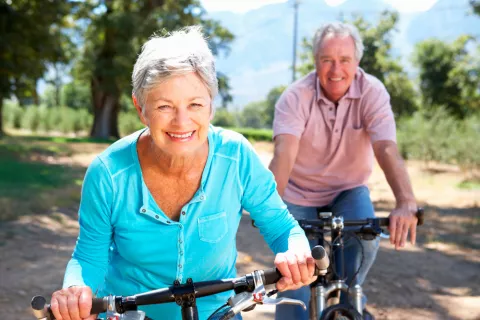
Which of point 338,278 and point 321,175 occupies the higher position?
point 321,175

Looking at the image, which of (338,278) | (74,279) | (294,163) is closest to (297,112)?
(294,163)

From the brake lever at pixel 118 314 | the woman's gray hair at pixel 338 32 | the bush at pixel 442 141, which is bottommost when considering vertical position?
the bush at pixel 442 141

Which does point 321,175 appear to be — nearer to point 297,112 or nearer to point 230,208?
point 297,112

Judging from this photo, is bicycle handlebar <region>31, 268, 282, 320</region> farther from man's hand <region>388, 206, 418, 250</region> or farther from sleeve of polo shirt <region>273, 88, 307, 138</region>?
sleeve of polo shirt <region>273, 88, 307, 138</region>

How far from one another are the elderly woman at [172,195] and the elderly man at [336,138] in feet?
3.85

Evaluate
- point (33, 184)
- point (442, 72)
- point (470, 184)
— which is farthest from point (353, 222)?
point (442, 72)

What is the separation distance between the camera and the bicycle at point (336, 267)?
3.11 meters

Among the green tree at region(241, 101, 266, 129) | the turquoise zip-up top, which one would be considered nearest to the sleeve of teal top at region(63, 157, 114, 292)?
the turquoise zip-up top

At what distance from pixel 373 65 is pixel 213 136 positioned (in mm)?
24414

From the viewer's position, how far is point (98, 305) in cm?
190

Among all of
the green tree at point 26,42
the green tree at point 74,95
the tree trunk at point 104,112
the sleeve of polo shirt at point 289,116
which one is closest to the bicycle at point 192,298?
the sleeve of polo shirt at point 289,116

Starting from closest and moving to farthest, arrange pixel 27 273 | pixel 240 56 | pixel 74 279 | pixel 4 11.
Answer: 1. pixel 74 279
2. pixel 27 273
3. pixel 4 11
4. pixel 240 56

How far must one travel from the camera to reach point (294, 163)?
12.6 feet

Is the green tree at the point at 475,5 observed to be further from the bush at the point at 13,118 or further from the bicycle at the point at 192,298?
the bush at the point at 13,118
